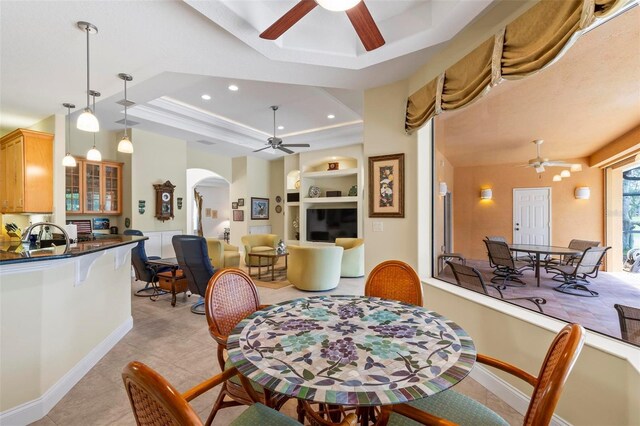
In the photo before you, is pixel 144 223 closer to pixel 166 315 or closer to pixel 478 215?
pixel 166 315

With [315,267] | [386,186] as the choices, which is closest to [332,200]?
[315,267]

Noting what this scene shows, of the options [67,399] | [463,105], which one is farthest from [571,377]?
[67,399]

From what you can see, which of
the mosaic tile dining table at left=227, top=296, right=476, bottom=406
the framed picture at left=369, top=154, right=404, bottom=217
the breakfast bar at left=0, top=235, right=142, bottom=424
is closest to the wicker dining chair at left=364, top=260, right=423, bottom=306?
the mosaic tile dining table at left=227, top=296, right=476, bottom=406

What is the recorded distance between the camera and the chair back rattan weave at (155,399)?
0.65 metres

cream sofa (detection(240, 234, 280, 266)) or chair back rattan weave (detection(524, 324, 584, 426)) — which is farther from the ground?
chair back rattan weave (detection(524, 324, 584, 426))

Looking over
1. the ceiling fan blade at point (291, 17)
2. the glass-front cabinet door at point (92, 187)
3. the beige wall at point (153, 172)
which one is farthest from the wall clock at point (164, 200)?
the ceiling fan blade at point (291, 17)

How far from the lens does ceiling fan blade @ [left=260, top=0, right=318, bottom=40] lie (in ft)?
5.09

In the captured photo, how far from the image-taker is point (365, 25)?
1699 mm

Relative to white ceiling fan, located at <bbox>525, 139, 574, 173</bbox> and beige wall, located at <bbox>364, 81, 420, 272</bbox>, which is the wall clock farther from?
white ceiling fan, located at <bbox>525, 139, 574, 173</bbox>

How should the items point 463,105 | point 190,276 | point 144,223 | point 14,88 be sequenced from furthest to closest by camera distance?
1. point 144,223
2. point 190,276
3. point 14,88
4. point 463,105

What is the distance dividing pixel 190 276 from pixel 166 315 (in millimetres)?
616

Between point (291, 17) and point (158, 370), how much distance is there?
2.79m

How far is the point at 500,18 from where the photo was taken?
2039mm

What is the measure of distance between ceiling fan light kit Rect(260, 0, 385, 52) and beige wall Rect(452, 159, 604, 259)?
153 centimetres
